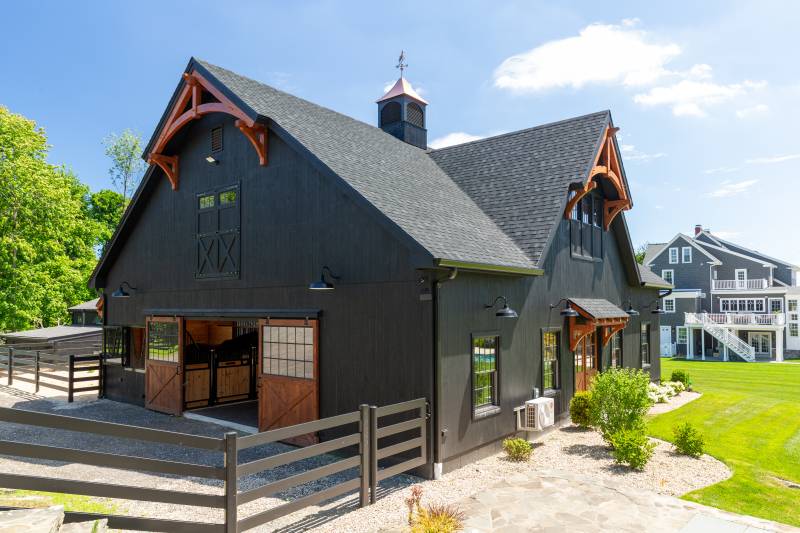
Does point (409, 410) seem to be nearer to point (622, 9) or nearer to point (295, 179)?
point (295, 179)

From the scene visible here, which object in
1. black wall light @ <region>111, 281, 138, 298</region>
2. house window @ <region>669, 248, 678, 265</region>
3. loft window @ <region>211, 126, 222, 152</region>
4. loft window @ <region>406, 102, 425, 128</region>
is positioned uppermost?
loft window @ <region>406, 102, 425, 128</region>

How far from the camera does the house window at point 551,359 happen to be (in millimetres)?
11934

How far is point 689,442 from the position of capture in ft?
31.1

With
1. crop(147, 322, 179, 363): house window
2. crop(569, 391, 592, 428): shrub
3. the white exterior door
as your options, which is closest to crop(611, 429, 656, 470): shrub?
crop(569, 391, 592, 428): shrub

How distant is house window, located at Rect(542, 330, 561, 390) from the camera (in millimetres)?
11934

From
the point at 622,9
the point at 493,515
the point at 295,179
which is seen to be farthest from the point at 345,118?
the point at 493,515

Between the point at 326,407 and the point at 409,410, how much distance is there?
2.13 metres

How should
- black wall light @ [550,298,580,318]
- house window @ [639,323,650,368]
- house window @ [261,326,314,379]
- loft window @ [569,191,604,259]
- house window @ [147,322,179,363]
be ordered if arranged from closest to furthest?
house window @ [261,326,314,379] → black wall light @ [550,298,580,318] → house window @ [147,322,179,363] → loft window @ [569,191,604,259] → house window @ [639,323,650,368]

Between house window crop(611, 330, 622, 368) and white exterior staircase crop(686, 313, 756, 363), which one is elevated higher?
house window crop(611, 330, 622, 368)

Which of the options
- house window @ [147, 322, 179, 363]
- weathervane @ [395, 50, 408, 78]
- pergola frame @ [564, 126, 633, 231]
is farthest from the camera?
weathervane @ [395, 50, 408, 78]

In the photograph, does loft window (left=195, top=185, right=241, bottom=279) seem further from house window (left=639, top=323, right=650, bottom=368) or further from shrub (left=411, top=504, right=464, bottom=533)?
house window (left=639, top=323, right=650, bottom=368)

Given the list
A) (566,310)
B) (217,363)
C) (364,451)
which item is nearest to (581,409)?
(566,310)

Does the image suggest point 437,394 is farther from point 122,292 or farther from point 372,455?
point 122,292

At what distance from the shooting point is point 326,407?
981cm
